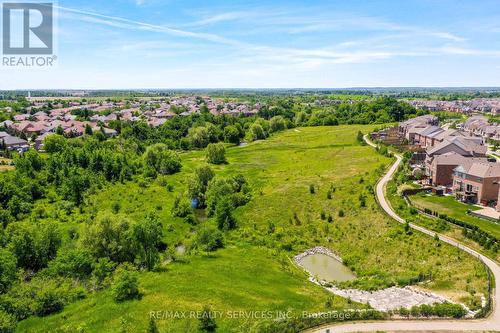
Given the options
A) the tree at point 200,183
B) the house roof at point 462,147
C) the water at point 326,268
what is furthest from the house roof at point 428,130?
the water at point 326,268

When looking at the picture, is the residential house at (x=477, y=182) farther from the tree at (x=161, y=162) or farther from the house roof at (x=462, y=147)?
the tree at (x=161, y=162)

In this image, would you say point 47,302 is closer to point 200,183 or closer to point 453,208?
point 200,183

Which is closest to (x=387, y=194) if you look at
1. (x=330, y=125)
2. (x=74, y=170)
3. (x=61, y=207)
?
(x=61, y=207)

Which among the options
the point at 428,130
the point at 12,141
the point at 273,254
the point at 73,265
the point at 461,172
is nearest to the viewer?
the point at 73,265

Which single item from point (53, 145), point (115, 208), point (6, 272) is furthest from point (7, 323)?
point (53, 145)

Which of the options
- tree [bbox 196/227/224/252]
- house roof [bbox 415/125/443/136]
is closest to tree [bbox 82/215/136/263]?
tree [bbox 196/227/224/252]

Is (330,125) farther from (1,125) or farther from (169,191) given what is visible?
(1,125)

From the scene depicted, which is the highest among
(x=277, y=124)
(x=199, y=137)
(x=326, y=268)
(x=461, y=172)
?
(x=277, y=124)

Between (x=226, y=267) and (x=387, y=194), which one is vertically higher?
(x=387, y=194)
